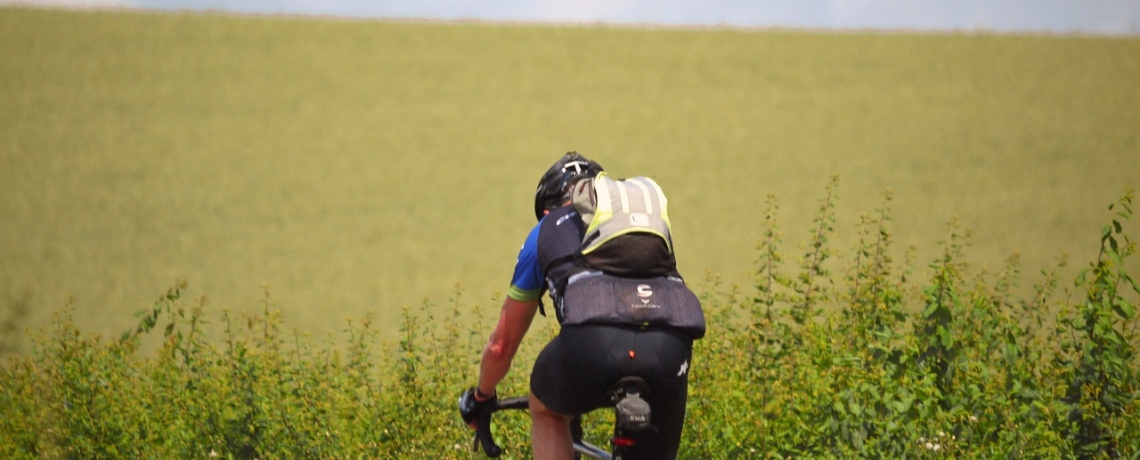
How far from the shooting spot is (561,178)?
4.02 meters

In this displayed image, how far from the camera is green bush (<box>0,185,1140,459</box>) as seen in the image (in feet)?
17.5

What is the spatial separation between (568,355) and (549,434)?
459 millimetres

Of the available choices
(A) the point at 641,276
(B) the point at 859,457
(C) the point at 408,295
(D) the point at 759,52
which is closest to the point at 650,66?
(D) the point at 759,52

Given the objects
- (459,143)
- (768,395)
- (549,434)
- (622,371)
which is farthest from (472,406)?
(459,143)

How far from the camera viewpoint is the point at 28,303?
3.14 m

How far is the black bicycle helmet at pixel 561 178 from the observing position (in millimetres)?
4004

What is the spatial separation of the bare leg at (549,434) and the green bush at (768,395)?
164 centimetres

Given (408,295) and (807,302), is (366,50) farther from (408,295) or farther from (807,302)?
(807,302)

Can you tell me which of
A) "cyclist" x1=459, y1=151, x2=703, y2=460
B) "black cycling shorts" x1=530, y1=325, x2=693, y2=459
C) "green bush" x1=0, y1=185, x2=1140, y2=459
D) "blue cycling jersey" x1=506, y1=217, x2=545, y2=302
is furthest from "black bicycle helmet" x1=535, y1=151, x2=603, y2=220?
"green bush" x1=0, y1=185, x2=1140, y2=459

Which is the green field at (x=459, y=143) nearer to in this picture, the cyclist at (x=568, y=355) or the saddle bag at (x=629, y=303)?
the cyclist at (x=568, y=355)

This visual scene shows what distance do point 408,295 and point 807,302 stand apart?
7.54 m

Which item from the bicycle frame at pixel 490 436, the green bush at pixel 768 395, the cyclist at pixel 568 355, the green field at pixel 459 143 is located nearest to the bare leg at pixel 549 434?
the cyclist at pixel 568 355

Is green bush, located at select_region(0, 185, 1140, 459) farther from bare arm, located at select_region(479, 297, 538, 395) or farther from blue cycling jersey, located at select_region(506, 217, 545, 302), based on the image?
blue cycling jersey, located at select_region(506, 217, 545, 302)

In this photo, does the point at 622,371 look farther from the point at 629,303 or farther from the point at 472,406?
the point at 472,406
